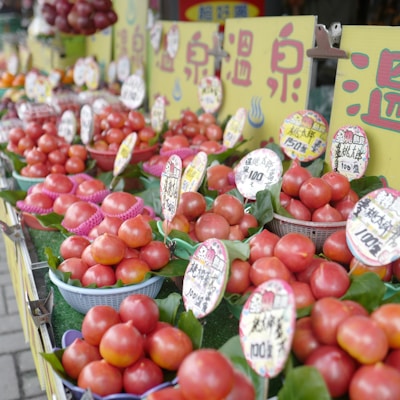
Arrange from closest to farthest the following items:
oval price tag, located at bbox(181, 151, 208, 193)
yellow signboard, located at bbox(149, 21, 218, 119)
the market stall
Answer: the market stall
oval price tag, located at bbox(181, 151, 208, 193)
yellow signboard, located at bbox(149, 21, 218, 119)

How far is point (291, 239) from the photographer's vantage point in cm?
130

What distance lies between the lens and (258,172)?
1.80m

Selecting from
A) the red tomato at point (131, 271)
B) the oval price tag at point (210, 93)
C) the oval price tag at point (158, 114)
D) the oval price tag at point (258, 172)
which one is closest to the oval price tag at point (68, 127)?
the oval price tag at point (158, 114)

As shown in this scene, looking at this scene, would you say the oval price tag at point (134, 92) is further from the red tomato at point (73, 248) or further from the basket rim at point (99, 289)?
the basket rim at point (99, 289)

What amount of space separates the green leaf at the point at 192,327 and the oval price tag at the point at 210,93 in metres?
1.87

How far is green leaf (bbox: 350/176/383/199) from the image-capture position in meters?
1.73

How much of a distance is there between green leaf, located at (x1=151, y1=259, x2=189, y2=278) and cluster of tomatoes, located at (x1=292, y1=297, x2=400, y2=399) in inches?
20.6

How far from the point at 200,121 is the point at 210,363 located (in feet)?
6.79

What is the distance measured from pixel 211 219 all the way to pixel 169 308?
38 centimetres

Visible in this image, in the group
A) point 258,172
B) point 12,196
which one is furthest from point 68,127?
point 258,172

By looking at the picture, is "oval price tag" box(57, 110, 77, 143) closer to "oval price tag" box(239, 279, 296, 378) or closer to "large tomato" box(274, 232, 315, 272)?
"large tomato" box(274, 232, 315, 272)

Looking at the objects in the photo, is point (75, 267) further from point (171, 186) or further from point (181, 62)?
point (181, 62)

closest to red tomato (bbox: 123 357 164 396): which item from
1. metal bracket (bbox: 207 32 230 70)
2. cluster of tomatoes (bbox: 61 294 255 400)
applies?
cluster of tomatoes (bbox: 61 294 255 400)

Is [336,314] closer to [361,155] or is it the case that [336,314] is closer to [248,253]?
[248,253]
